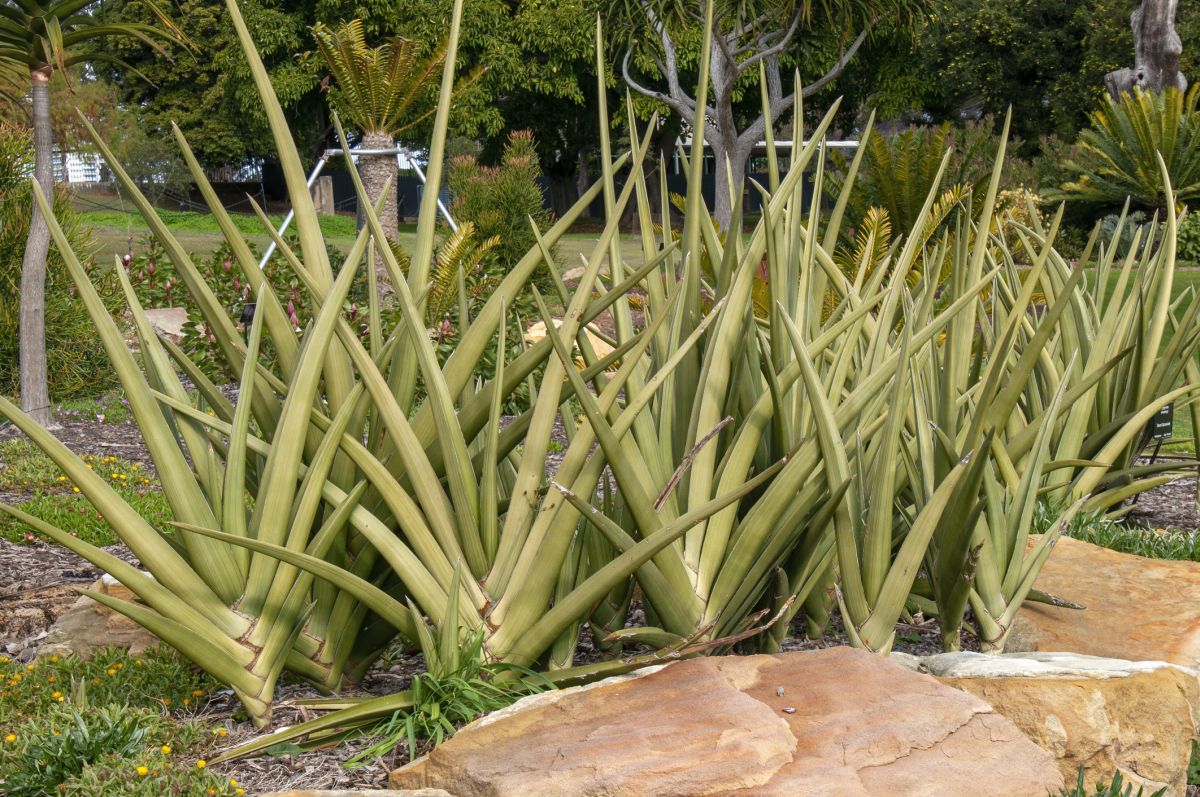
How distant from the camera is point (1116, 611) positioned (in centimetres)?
325

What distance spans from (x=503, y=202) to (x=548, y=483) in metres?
13.1

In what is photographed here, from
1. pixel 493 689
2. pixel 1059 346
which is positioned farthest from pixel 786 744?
pixel 1059 346

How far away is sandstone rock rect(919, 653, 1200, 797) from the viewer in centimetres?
247

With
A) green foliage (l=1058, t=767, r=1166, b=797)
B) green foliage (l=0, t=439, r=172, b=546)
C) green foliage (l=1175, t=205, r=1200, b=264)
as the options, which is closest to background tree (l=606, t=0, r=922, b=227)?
green foliage (l=1175, t=205, r=1200, b=264)

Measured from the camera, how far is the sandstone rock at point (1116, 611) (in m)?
3.03

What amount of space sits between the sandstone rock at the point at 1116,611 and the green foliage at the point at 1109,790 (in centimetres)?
57

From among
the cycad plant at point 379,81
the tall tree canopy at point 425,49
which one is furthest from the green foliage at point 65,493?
the tall tree canopy at point 425,49

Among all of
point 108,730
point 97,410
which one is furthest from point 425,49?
point 108,730

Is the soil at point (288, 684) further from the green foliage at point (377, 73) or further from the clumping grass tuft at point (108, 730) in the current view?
the green foliage at point (377, 73)

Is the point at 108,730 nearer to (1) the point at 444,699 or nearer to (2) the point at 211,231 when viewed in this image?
(1) the point at 444,699

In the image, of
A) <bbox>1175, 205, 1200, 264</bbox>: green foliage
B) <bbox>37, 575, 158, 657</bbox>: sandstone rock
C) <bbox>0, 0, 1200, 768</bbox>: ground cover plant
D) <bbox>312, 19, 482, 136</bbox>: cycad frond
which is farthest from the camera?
<bbox>1175, 205, 1200, 264</bbox>: green foliage

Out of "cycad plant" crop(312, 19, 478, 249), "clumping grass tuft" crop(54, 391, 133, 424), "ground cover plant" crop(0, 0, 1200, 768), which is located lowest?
"clumping grass tuft" crop(54, 391, 133, 424)

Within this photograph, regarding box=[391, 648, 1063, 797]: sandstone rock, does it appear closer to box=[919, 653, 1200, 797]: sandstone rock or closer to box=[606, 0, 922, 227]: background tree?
box=[919, 653, 1200, 797]: sandstone rock

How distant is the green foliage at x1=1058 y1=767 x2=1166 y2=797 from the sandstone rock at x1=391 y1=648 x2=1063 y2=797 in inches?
2.5
